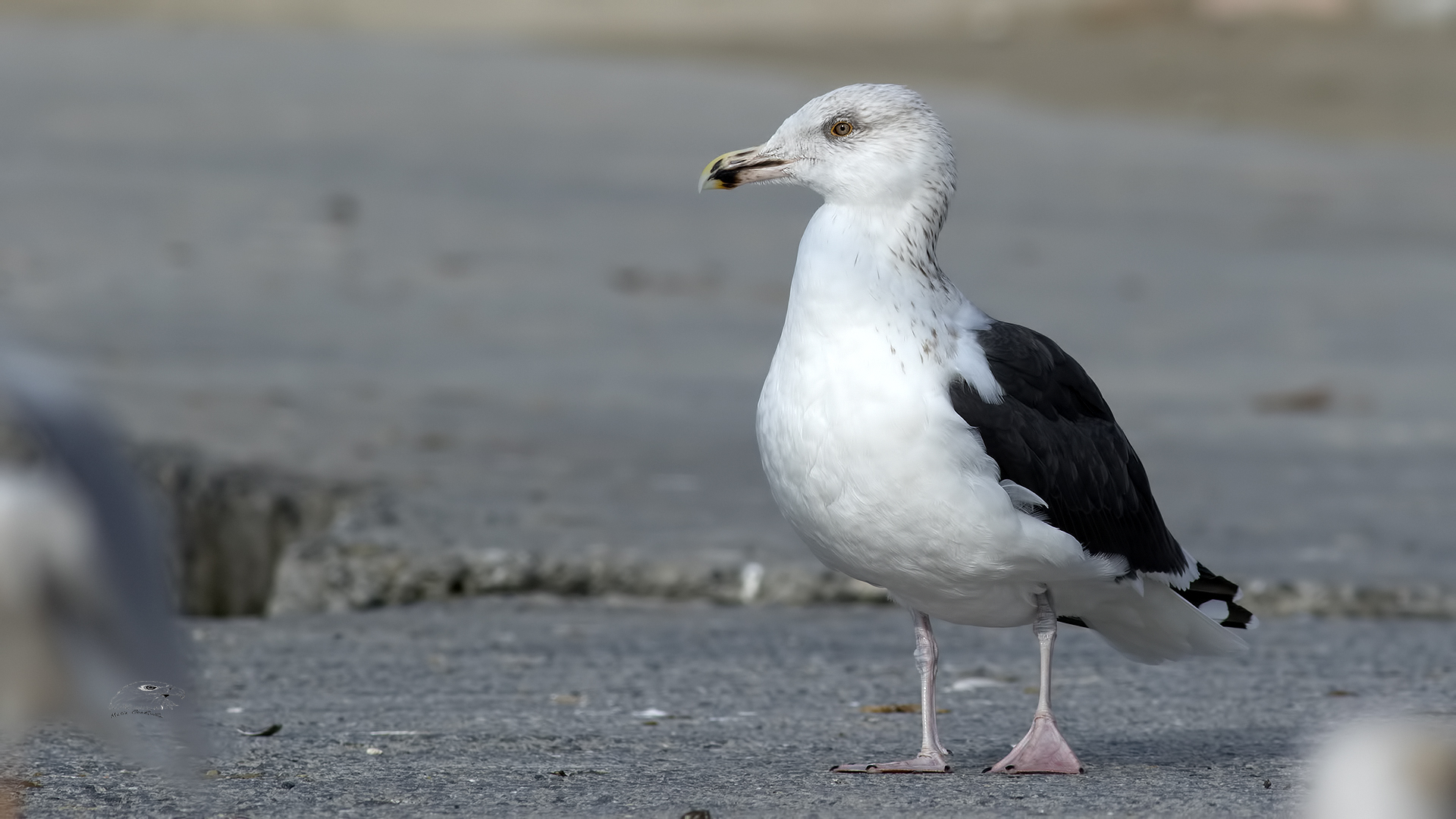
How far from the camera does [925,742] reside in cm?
345

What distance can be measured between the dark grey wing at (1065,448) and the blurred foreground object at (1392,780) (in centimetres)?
141

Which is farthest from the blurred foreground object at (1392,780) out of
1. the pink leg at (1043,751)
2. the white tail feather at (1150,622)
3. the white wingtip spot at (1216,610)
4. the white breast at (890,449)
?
the white wingtip spot at (1216,610)

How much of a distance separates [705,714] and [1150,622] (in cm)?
97

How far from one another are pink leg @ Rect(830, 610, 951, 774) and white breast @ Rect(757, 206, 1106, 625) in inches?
3.8

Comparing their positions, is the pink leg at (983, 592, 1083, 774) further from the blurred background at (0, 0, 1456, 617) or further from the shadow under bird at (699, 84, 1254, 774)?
the blurred background at (0, 0, 1456, 617)

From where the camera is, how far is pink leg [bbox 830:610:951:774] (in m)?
3.41

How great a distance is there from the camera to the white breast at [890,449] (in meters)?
3.22

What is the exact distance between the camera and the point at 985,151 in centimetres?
1684

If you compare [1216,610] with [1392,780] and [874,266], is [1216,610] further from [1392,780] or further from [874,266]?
[1392,780]

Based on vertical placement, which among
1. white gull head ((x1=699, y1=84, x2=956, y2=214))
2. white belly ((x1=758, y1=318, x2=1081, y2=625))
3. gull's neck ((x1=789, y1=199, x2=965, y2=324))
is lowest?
white belly ((x1=758, y1=318, x2=1081, y2=625))

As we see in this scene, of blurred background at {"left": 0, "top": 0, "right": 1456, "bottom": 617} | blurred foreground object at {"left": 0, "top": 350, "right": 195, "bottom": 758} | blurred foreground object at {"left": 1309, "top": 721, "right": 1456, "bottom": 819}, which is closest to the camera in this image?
blurred foreground object at {"left": 1309, "top": 721, "right": 1456, "bottom": 819}

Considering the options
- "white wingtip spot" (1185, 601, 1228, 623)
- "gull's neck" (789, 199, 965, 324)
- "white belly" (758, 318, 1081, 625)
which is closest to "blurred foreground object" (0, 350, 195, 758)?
"white belly" (758, 318, 1081, 625)

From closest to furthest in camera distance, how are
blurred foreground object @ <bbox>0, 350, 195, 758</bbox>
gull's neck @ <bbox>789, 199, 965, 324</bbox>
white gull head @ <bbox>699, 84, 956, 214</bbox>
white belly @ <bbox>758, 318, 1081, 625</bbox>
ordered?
blurred foreground object @ <bbox>0, 350, 195, 758</bbox>
white belly @ <bbox>758, 318, 1081, 625</bbox>
gull's neck @ <bbox>789, 199, 965, 324</bbox>
white gull head @ <bbox>699, 84, 956, 214</bbox>

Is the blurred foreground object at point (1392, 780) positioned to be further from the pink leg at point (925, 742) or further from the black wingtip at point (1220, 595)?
the black wingtip at point (1220, 595)
